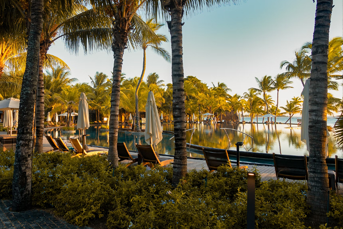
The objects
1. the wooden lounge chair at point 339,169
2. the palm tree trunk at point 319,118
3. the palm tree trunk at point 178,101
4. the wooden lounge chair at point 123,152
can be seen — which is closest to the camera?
the palm tree trunk at point 319,118

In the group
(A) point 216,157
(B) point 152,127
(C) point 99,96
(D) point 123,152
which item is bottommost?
(D) point 123,152

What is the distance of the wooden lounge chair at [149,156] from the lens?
598cm

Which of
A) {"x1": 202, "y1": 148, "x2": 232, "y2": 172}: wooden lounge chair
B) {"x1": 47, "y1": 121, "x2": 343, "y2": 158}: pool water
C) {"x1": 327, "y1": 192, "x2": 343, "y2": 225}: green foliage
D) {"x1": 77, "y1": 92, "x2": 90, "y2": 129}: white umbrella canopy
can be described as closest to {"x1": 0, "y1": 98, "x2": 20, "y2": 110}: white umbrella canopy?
{"x1": 77, "y1": 92, "x2": 90, "y2": 129}: white umbrella canopy

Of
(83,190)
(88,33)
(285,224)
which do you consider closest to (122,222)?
(83,190)

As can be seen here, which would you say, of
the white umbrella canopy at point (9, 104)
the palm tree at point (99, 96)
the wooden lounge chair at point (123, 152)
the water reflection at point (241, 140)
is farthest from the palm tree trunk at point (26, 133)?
the palm tree at point (99, 96)

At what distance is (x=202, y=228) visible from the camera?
2213 mm

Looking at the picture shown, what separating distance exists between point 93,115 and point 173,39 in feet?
138

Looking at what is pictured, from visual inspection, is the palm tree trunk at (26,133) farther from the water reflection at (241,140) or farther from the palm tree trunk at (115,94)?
the water reflection at (241,140)

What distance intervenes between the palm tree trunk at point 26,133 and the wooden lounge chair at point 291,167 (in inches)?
187

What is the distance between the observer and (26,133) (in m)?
3.70

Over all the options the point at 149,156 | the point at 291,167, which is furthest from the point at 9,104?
the point at 291,167

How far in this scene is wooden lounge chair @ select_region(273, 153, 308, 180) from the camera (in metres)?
4.34

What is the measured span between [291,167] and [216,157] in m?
1.60

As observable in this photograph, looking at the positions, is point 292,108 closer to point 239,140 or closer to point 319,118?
point 239,140
